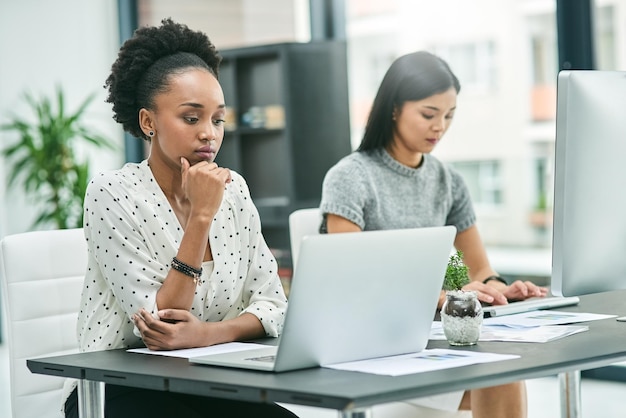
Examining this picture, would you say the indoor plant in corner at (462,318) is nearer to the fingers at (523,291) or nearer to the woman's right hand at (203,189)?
the woman's right hand at (203,189)

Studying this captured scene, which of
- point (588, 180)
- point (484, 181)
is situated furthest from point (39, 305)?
point (484, 181)

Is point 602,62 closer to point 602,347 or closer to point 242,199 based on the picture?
point 242,199

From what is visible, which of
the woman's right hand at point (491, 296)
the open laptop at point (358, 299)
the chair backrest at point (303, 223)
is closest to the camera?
the open laptop at point (358, 299)

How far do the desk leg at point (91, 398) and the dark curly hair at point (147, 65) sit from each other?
2.16ft

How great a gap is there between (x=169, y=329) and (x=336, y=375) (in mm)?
491

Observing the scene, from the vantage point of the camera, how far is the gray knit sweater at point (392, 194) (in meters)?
2.95

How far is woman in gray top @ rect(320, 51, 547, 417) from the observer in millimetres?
2961

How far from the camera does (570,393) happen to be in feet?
6.95

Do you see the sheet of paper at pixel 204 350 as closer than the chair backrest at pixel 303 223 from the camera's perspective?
Yes

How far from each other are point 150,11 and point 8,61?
0.97 m

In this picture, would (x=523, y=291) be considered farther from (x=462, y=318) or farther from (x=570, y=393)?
(x=462, y=318)

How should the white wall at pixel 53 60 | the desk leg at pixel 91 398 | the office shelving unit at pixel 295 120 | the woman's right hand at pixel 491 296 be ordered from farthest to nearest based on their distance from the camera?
the white wall at pixel 53 60, the office shelving unit at pixel 295 120, the woman's right hand at pixel 491 296, the desk leg at pixel 91 398

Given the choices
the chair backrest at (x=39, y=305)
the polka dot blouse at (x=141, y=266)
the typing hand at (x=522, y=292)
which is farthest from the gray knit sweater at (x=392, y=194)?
the chair backrest at (x=39, y=305)

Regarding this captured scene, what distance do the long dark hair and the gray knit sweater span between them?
0.05 meters
